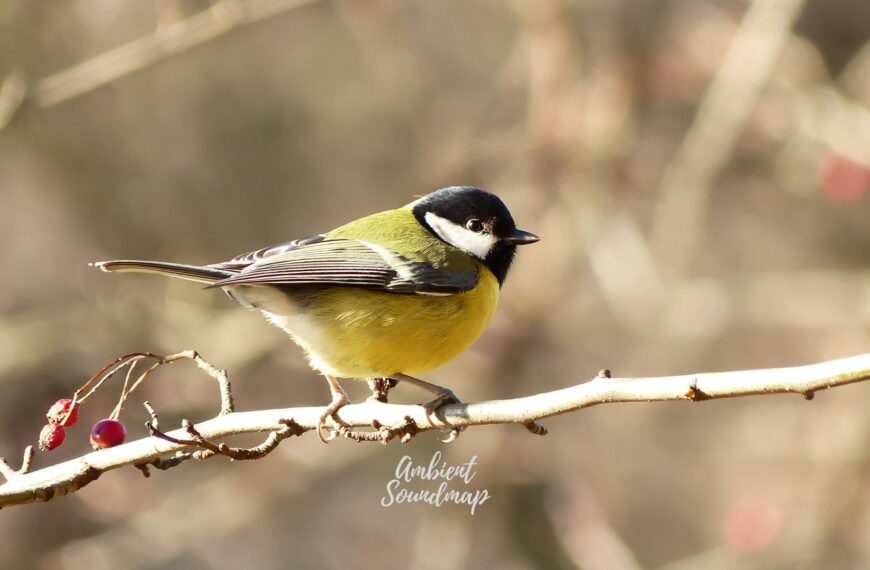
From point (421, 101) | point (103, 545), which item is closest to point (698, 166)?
point (421, 101)

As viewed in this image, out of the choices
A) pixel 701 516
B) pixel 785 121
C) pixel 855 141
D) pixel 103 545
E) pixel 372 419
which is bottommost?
pixel 372 419

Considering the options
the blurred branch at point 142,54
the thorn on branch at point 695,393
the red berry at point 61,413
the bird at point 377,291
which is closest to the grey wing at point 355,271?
the bird at point 377,291

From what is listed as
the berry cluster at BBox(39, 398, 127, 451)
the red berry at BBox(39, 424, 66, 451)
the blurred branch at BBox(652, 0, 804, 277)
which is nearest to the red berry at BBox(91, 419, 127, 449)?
the berry cluster at BBox(39, 398, 127, 451)

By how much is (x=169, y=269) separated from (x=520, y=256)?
3.98 m

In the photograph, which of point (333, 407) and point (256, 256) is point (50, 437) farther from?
point (256, 256)

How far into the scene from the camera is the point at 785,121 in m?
5.86

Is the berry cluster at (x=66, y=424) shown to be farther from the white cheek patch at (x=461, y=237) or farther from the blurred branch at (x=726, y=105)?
the blurred branch at (x=726, y=105)

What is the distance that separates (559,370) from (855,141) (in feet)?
8.79

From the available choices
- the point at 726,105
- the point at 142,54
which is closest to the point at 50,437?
the point at 142,54

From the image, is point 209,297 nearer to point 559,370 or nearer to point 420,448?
point 420,448

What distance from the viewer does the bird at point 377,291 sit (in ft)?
9.99

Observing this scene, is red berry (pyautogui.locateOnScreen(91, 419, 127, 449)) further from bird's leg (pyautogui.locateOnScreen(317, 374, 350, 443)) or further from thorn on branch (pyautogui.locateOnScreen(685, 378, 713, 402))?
thorn on branch (pyautogui.locateOnScreen(685, 378, 713, 402))

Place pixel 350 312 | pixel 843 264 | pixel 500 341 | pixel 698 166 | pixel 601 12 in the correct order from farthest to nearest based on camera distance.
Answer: pixel 843 264 → pixel 601 12 → pixel 500 341 → pixel 698 166 → pixel 350 312

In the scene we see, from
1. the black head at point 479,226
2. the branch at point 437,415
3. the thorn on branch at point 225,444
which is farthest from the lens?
the black head at point 479,226
